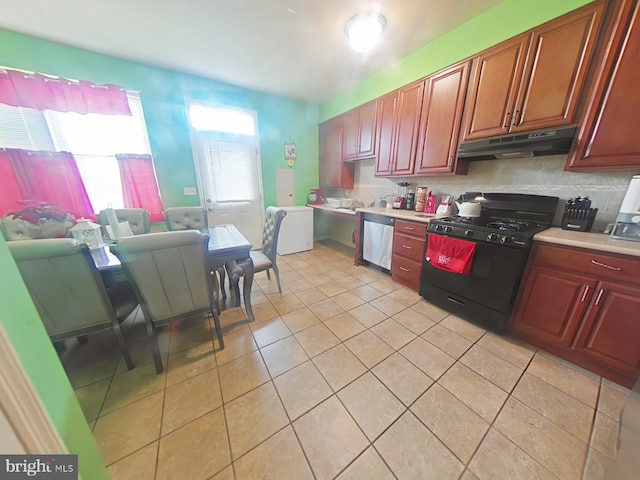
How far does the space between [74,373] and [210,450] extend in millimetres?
1242

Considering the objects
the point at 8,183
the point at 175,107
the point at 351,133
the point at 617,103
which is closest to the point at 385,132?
the point at 351,133

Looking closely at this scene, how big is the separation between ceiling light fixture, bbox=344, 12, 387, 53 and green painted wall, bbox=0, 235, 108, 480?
8.90 ft

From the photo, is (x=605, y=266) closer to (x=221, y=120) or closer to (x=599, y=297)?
(x=599, y=297)

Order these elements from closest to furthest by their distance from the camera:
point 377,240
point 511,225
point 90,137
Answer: point 511,225 < point 90,137 < point 377,240

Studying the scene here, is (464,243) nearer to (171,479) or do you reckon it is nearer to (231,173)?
(171,479)

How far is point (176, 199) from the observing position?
123 inches

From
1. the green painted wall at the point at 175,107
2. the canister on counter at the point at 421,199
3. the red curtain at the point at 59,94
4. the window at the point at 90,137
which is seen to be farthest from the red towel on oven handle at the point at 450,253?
the red curtain at the point at 59,94

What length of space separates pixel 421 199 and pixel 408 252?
0.77 m

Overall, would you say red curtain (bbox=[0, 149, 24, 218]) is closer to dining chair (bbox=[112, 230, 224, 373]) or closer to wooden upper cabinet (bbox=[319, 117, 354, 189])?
dining chair (bbox=[112, 230, 224, 373])

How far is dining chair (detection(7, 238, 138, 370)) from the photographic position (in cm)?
106

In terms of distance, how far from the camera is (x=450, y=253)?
76.8 inches

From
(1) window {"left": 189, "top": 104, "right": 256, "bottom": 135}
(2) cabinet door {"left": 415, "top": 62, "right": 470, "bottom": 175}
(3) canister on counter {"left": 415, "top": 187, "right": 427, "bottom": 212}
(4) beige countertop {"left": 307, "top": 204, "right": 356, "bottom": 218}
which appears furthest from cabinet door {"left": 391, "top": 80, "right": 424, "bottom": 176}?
(1) window {"left": 189, "top": 104, "right": 256, "bottom": 135}

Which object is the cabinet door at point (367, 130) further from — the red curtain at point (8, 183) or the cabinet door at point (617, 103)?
the red curtain at point (8, 183)

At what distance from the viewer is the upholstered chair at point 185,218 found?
2.49m
